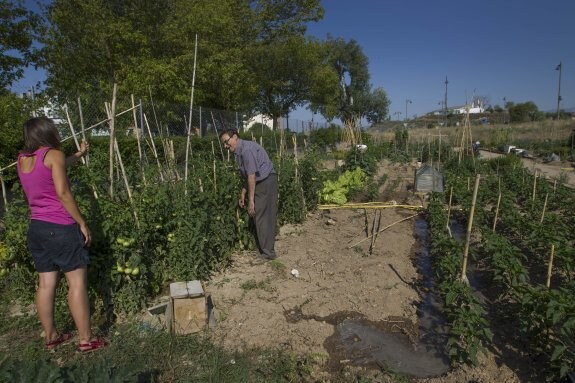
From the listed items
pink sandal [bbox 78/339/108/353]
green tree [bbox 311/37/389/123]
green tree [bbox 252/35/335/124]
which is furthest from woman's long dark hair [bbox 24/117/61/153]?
green tree [bbox 311/37/389/123]

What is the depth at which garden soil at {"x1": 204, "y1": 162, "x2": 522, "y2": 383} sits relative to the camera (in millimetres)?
3279

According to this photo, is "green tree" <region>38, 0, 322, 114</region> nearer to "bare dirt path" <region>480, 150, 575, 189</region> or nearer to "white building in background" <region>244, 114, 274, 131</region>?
"white building in background" <region>244, 114, 274, 131</region>

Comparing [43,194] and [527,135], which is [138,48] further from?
[527,135]

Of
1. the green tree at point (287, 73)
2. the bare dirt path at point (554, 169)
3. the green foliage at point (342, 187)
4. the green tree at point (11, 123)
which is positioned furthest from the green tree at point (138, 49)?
the bare dirt path at point (554, 169)

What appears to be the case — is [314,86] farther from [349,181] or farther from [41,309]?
[41,309]

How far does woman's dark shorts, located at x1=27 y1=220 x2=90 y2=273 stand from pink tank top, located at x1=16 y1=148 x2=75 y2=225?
0.05m

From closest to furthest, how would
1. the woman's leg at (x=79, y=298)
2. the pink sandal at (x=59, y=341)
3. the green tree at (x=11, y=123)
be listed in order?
the woman's leg at (x=79, y=298) → the pink sandal at (x=59, y=341) → the green tree at (x=11, y=123)

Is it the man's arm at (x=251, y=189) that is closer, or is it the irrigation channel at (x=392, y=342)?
the irrigation channel at (x=392, y=342)

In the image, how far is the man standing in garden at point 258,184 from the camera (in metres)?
4.87

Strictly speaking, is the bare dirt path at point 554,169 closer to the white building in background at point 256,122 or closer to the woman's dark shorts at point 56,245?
the white building in background at point 256,122

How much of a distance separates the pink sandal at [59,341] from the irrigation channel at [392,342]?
1.96m

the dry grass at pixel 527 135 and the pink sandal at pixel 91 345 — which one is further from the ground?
the dry grass at pixel 527 135

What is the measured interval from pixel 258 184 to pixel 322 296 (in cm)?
167

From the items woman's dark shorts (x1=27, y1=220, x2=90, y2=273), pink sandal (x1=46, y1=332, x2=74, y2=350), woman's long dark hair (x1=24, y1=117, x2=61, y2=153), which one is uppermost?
woman's long dark hair (x1=24, y1=117, x2=61, y2=153)
